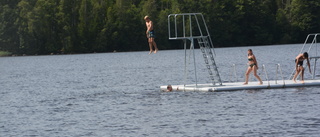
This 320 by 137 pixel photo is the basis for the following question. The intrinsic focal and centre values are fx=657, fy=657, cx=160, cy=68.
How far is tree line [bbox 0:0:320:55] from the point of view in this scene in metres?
144

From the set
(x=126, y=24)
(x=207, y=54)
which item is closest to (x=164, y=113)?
(x=207, y=54)

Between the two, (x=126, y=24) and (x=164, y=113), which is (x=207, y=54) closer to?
(x=164, y=113)

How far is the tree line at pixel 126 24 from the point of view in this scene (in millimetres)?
143875

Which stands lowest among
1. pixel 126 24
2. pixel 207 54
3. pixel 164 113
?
pixel 164 113

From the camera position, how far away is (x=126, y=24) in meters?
146

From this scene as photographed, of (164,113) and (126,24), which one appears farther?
(126,24)

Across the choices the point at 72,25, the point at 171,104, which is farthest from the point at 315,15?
the point at 171,104

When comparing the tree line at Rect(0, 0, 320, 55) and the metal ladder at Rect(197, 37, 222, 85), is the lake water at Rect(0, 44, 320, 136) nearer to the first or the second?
the metal ladder at Rect(197, 37, 222, 85)

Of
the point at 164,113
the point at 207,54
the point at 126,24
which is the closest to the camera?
the point at 164,113

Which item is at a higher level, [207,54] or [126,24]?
[126,24]

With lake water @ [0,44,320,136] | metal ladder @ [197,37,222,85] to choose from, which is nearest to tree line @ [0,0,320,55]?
lake water @ [0,44,320,136]

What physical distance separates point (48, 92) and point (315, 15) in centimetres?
10707

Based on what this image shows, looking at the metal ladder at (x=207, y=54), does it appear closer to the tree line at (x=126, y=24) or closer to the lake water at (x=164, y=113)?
the lake water at (x=164, y=113)

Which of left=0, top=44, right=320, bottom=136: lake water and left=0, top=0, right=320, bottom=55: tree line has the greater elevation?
left=0, top=0, right=320, bottom=55: tree line
